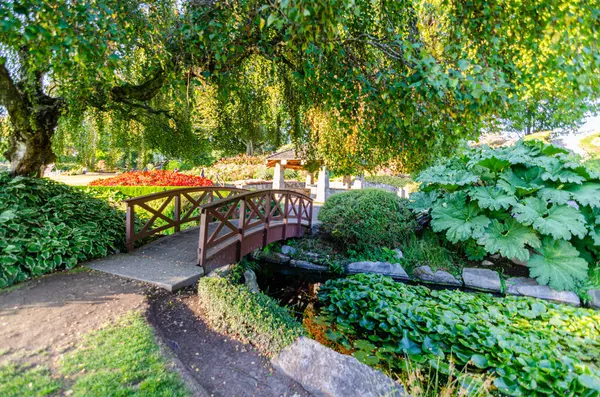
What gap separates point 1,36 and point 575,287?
27.4 feet

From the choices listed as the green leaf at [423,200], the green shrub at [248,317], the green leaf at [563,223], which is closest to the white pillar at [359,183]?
the green leaf at [423,200]

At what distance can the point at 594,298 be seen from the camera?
5406 mm

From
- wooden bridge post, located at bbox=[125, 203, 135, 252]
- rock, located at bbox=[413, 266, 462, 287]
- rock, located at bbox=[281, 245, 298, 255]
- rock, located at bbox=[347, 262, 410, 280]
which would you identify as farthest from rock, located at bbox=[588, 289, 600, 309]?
wooden bridge post, located at bbox=[125, 203, 135, 252]

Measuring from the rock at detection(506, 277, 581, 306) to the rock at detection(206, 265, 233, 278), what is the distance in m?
5.28

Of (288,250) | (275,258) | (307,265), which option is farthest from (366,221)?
(275,258)

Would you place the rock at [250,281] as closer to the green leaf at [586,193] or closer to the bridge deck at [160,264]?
the bridge deck at [160,264]

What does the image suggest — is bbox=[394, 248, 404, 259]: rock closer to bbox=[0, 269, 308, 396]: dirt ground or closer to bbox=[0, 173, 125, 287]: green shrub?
bbox=[0, 269, 308, 396]: dirt ground

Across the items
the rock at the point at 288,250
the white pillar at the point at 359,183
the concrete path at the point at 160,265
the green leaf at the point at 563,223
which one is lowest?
the rock at the point at 288,250

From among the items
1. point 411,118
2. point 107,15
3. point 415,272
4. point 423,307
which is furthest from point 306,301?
point 107,15

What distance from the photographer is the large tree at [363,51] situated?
6.51 ft

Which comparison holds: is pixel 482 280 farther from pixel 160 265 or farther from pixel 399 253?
pixel 160 265

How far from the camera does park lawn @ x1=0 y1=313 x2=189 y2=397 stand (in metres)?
2.01

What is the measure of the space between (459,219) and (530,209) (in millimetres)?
1225

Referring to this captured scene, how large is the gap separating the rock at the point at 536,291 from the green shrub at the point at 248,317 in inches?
193
